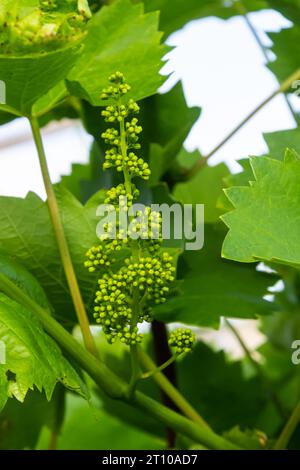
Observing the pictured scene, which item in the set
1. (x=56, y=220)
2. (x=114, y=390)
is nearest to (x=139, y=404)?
(x=114, y=390)

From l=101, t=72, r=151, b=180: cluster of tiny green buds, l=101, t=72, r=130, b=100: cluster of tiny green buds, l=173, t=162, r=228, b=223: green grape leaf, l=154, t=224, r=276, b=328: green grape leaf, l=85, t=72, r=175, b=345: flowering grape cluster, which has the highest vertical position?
l=101, t=72, r=130, b=100: cluster of tiny green buds

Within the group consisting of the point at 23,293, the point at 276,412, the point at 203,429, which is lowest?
the point at 276,412

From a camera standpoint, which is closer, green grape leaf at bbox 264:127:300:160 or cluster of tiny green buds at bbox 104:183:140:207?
cluster of tiny green buds at bbox 104:183:140:207

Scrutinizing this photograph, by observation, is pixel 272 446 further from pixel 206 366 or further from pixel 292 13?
pixel 292 13

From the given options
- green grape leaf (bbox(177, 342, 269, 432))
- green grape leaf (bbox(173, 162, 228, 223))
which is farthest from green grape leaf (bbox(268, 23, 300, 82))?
green grape leaf (bbox(177, 342, 269, 432))

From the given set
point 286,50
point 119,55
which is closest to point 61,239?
point 119,55

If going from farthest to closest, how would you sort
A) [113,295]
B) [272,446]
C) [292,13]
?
1. [292,13]
2. [272,446]
3. [113,295]

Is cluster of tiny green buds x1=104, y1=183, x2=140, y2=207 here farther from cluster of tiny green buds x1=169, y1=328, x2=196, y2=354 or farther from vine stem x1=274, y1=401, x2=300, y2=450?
vine stem x1=274, y1=401, x2=300, y2=450

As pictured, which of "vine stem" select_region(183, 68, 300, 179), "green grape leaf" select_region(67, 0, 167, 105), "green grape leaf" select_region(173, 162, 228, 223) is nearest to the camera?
"green grape leaf" select_region(67, 0, 167, 105)
